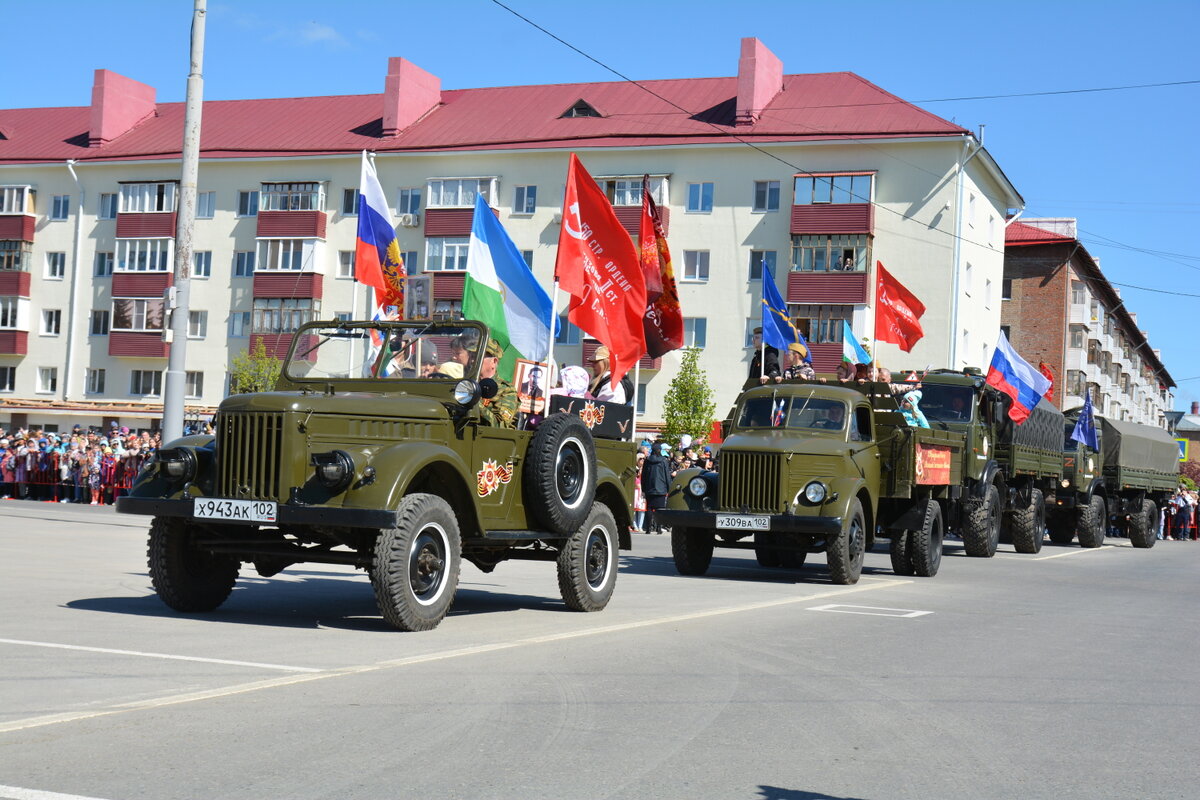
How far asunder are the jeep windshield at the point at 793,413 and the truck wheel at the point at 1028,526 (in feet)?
32.3

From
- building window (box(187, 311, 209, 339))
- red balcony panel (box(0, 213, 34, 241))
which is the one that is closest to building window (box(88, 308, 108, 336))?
building window (box(187, 311, 209, 339))

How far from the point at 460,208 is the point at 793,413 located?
43843 mm

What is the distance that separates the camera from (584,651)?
9.34m

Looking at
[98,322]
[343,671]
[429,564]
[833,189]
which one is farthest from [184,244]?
[98,322]

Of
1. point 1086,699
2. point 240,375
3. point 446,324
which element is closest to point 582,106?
point 240,375

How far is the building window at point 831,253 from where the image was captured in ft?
182

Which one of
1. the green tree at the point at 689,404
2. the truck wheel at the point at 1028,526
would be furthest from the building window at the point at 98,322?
the truck wheel at the point at 1028,526

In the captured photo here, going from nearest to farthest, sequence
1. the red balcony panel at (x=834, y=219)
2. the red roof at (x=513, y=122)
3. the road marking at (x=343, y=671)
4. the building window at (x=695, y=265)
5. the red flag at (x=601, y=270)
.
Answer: the road marking at (x=343, y=671), the red flag at (x=601, y=270), the red balcony panel at (x=834, y=219), the red roof at (x=513, y=122), the building window at (x=695, y=265)

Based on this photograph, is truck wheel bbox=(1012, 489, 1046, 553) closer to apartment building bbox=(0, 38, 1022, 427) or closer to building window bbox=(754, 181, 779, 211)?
apartment building bbox=(0, 38, 1022, 427)

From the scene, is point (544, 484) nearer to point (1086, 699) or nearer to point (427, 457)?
point (427, 457)

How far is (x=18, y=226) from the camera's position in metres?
67.2

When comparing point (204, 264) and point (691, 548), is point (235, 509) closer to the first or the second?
point (691, 548)

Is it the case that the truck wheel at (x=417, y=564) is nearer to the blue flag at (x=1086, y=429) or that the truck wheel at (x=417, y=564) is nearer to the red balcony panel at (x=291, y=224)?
the blue flag at (x=1086, y=429)

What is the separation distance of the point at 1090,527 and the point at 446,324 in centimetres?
2362
